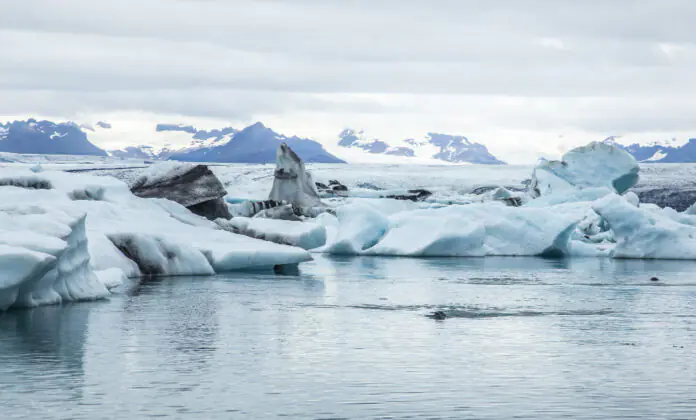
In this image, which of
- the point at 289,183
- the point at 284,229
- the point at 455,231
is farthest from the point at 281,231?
the point at 289,183

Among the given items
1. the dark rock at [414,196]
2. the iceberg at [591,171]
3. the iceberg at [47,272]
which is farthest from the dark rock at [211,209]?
the dark rock at [414,196]

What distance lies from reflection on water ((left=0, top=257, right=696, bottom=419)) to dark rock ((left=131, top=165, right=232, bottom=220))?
781cm

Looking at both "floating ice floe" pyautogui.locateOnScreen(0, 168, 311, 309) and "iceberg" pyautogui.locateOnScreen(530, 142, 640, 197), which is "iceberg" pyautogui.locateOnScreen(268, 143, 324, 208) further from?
"floating ice floe" pyautogui.locateOnScreen(0, 168, 311, 309)

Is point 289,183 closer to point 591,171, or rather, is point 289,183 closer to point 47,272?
point 591,171

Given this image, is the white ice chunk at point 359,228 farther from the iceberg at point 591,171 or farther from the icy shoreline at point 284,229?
the iceberg at point 591,171

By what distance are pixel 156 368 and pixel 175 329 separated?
2.74 m

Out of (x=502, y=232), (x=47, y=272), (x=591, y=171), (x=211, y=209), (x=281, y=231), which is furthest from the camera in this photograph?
(x=591, y=171)

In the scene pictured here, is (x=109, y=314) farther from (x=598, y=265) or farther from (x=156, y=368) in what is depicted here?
(x=598, y=265)

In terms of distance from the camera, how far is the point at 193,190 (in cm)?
2625

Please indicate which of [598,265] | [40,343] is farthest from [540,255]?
[40,343]

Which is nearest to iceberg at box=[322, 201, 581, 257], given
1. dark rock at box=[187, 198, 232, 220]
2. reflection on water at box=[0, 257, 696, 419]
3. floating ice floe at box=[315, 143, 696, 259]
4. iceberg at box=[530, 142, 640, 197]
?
floating ice floe at box=[315, 143, 696, 259]

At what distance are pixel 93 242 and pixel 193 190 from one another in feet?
28.5

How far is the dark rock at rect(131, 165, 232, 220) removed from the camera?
1024 inches

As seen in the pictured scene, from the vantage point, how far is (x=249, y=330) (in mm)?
12414
